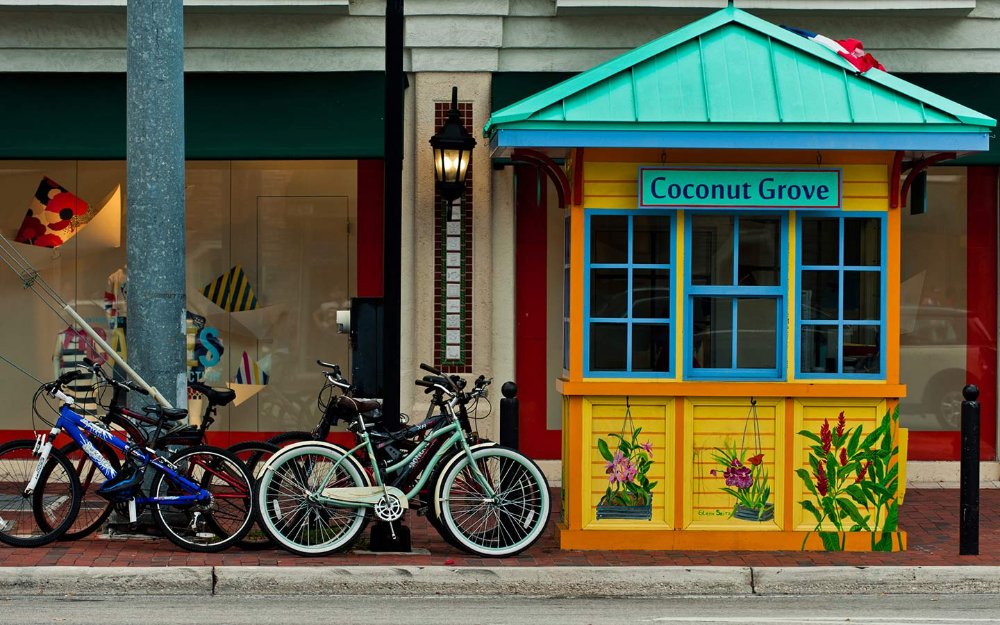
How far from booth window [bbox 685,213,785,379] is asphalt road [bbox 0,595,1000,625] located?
1.81 meters

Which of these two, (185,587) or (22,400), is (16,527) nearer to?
(185,587)

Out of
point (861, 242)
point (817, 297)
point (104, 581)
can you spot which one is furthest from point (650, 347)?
point (104, 581)

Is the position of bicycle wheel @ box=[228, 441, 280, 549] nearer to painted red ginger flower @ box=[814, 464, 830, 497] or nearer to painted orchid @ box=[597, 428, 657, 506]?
painted orchid @ box=[597, 428, 657, 506]

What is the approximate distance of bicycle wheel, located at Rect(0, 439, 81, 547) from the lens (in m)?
8.45

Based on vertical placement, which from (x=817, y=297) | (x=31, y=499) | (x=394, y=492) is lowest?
(x=31, y=499)

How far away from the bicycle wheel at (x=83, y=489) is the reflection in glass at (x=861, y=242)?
5.17m

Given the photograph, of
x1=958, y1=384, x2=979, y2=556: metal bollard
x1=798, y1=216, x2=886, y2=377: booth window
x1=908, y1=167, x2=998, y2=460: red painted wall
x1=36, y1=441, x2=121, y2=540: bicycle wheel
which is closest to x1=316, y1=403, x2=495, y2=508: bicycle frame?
x1=36, y1=441, x2=121, y2=540: bicycle wheel

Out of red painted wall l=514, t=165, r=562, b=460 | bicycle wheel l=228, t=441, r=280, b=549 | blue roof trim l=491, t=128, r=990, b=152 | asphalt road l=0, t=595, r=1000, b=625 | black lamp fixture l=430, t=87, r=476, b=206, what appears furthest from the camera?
red painted wall l=514, t=165, r=562, b=460

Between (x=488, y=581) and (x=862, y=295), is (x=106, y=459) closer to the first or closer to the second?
(x=488, y=581)

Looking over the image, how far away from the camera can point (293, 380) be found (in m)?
12.1

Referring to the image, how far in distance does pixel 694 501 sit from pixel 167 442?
3.57 metres

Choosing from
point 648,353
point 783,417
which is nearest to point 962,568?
point 783,417

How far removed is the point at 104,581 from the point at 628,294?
3854 millimetres

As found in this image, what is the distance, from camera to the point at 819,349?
29.2 ft
